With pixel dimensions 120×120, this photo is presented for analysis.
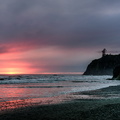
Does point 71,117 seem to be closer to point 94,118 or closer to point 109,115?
point 94,118

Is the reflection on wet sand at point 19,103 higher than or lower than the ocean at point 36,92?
higher

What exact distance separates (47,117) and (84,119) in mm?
1678

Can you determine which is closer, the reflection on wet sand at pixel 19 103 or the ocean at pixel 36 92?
the reflection on wet sand at pixel 19 103

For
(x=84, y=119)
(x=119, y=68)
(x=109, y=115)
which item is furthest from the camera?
(x=119, y=68)

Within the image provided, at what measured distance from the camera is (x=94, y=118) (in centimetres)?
852

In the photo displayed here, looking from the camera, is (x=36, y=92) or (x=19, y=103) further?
(x=36, y=92)

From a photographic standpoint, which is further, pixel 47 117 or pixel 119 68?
pixel 119 68

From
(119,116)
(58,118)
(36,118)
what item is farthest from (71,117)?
(119,116)

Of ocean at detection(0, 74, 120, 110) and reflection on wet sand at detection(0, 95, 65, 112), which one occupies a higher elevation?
reflection on wet sand at detection(0, 95, 65, 112)

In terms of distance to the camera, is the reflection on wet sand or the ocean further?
the ocean

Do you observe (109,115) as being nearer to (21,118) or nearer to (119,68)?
(21,118)

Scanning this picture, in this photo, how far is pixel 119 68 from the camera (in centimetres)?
7412

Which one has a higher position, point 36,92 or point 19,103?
point 19,103

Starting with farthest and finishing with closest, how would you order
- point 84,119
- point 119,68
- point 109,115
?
1. point 119,68
2. point 109,115
3. point 84,119
